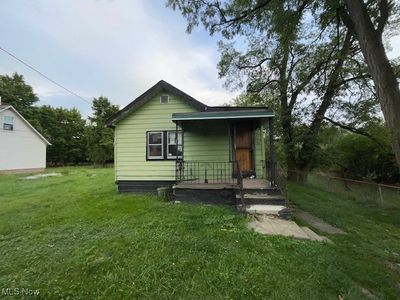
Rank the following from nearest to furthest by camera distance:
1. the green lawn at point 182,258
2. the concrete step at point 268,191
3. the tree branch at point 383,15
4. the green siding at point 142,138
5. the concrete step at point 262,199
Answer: the green lawn at point 182,258
the tree branch at point 383,15
the concrete step at point 262,199
the concrete step at point 268,191
the green siding at point 142,138

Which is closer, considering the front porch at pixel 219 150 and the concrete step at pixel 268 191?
the concrete step at pixel 268 191

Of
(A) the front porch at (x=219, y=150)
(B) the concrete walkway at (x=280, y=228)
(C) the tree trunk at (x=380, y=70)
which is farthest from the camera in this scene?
(A) the front porch at (x=219, y=150)

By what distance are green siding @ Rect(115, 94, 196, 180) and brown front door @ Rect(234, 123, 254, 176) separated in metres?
1.97

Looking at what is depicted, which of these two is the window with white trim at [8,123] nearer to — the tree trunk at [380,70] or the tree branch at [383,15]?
the tree trunk at [380,70]

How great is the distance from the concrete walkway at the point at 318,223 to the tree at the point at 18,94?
38460mm

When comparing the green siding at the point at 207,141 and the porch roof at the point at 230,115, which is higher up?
the porch roof at the point at 230,115

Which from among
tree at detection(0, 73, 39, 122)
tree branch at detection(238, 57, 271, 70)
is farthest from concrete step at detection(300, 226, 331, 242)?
tree at detection(0, 73, 39, 122)

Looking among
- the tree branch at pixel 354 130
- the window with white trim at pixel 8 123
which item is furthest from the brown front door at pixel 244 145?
the window with white trim at pixel 8 123

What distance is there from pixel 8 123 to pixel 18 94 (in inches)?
714

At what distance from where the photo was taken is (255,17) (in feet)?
22.4

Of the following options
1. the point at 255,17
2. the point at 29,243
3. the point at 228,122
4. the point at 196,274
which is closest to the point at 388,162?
the point at 228,122

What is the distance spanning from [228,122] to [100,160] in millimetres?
27326

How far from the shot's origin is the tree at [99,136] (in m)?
32.0

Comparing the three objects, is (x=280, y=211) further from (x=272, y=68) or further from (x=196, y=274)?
A: (x=272, y=68)
